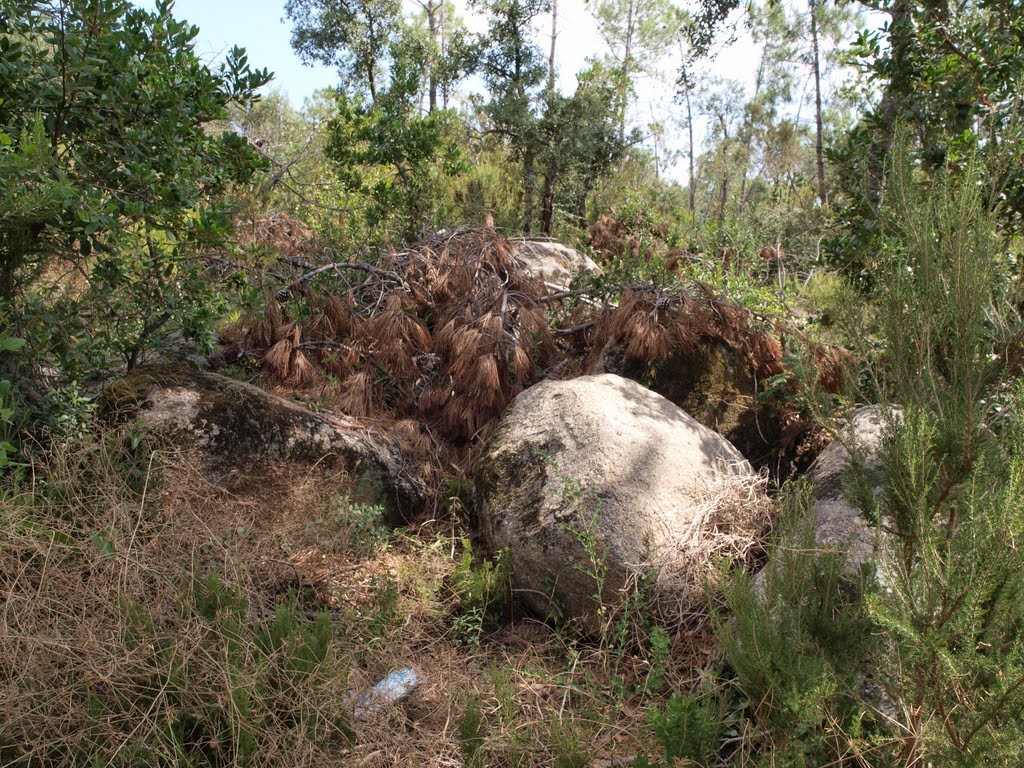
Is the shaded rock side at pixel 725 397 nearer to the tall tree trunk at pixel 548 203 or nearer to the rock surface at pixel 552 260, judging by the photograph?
the rock surface at pixel 552 260

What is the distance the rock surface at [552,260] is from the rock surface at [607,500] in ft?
7.76

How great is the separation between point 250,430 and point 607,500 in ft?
6.02

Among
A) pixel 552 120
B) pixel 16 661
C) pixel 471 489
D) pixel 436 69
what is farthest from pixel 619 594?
pixel 436 69

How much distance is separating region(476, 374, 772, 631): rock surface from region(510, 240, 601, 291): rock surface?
2365 mm

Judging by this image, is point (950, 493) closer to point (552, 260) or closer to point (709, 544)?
point (709, 544)

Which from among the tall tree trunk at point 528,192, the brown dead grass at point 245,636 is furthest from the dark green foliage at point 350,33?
the brown dead grass at point 245,636

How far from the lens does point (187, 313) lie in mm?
3842

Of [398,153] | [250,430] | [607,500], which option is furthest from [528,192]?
[607,500]

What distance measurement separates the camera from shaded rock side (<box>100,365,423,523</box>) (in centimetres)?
383

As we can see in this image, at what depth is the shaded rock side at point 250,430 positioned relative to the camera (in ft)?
12.6

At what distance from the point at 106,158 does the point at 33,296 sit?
28.0 inches

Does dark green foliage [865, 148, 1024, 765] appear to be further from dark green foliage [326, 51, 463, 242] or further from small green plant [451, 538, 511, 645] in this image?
dark green foliage [326, 51, 463, 242]

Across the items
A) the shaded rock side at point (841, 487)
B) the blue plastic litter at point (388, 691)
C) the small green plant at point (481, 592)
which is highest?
the shaded rock side at point (841, 487)

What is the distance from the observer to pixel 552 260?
6.88 metres
